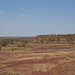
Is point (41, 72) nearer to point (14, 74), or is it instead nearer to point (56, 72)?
point (56, 72)

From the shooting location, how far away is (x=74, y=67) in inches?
607

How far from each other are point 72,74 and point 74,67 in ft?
7.52

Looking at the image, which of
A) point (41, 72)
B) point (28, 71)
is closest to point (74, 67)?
point (41, 72)

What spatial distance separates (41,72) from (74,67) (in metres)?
3.62

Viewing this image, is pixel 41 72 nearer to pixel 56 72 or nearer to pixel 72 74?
pixel 56 72

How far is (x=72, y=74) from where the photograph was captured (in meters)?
13.2

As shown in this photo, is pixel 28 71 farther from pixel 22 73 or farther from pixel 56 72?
pixel 56 72

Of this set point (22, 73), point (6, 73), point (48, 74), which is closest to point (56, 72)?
point (48, 74)

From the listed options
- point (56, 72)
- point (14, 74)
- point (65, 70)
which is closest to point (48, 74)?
point (56, 72)

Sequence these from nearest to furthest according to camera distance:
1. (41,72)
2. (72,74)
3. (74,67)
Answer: (72,74)
(41,72)
(74,67)

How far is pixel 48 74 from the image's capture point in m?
13.5

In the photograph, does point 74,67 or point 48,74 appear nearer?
point 48,74

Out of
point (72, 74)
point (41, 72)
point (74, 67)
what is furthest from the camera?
point (74, 67)

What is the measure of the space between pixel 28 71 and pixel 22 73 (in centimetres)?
83
